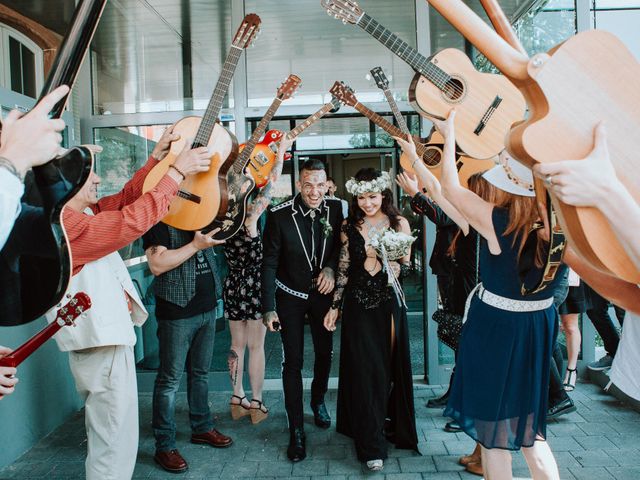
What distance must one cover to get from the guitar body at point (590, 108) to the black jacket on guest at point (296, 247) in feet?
8.99

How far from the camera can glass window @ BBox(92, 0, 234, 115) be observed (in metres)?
4.75

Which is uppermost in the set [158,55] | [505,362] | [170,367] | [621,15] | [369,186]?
[621,15]

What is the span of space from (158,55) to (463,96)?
372cm

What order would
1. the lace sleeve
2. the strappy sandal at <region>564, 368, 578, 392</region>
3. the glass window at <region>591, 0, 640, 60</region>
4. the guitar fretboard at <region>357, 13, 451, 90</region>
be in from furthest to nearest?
1. the glass window at <region>591, 0, 640, 60</region>
2. the strappy sandal at <region>564, 368, 578, 392</region>
3. the lace sleeve
4. the guitar fretboard at <region>357, 13, 451, 90</region>

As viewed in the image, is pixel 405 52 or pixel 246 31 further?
pixel 246 31

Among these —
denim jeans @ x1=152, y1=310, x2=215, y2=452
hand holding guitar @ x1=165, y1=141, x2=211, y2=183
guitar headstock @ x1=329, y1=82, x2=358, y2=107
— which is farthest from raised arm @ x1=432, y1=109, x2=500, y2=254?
denim jeans @ x1=152, y1=310, x2=215, y2=452

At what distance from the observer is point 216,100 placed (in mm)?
2564

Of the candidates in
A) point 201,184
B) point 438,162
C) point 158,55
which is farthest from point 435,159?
point 158,55

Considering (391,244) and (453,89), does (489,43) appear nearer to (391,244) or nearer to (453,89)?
(453,89)

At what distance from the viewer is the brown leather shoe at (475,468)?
3055mm

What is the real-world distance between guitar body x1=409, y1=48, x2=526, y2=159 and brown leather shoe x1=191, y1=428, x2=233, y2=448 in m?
2.53

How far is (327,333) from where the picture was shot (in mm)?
3594

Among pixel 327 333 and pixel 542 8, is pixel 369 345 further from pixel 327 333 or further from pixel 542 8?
pixel 542 8

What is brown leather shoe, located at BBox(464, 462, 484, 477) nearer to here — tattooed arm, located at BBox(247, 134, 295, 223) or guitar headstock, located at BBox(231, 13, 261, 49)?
tattooed arm, located at BBox(247, 134, 295, 223)
